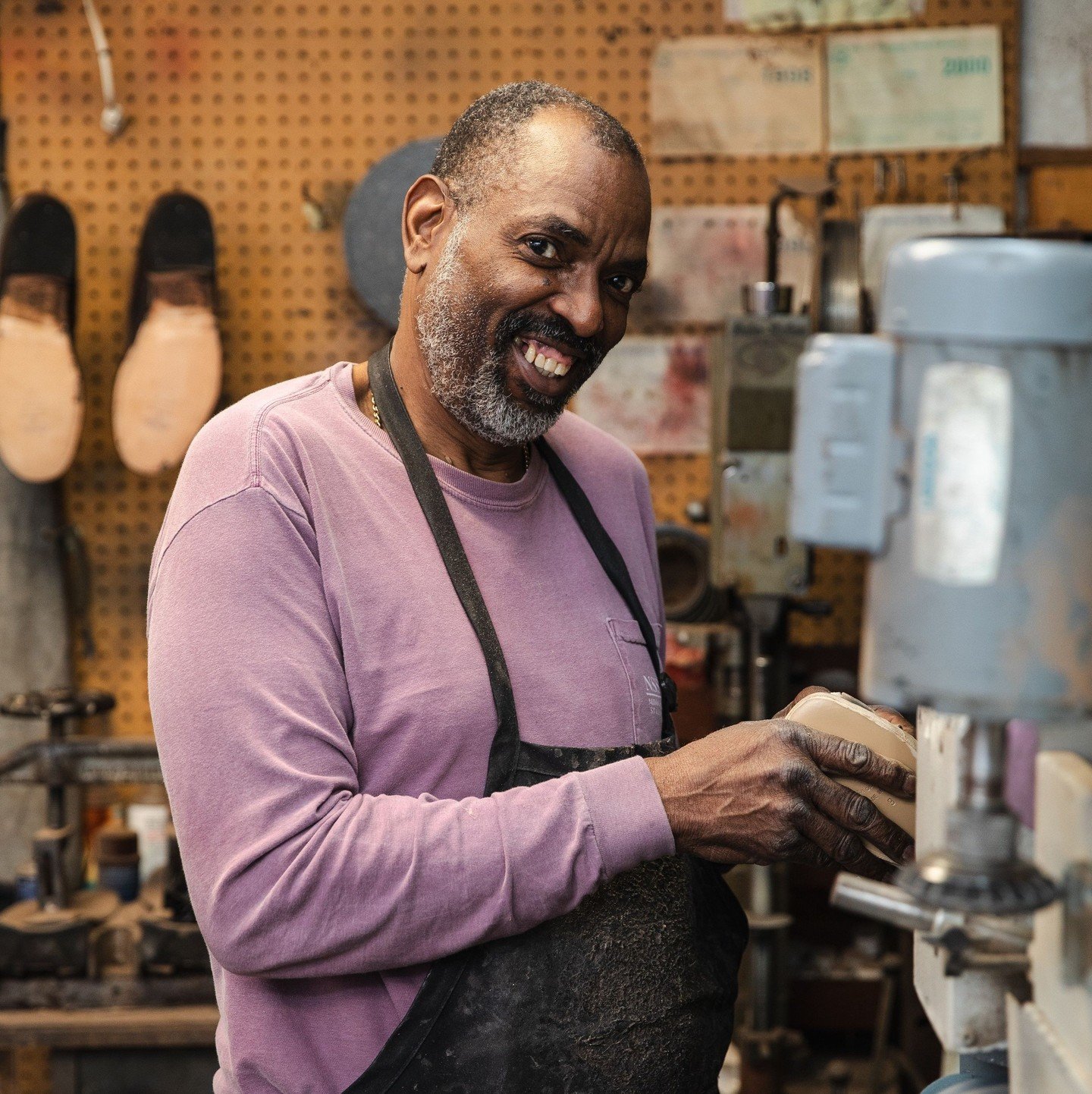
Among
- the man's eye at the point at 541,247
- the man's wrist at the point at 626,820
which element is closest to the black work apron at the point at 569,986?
the man's wrist at the point at 626,820

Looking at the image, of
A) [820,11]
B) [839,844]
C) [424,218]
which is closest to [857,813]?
[839,844]

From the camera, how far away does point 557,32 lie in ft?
9.29

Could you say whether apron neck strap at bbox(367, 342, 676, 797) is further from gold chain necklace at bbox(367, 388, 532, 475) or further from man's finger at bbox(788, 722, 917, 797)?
man's finger at bbox(788, 722, 917, 797)

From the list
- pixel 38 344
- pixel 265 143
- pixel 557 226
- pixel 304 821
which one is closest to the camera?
pixel 304 821

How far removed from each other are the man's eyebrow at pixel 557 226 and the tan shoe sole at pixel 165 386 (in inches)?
57.3

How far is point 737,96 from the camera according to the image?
2.83 metres

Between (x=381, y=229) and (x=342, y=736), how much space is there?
1796mm

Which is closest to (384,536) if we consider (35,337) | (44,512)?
(35,337)

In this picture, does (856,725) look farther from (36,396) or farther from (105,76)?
(105,76)

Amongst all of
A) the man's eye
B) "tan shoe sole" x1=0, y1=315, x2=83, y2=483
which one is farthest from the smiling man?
"tan shoe sole" x1=0, y1=315, x2=83, y2=483

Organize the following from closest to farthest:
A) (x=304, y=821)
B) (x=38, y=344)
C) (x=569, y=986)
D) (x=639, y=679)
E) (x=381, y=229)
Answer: (x=304, y=821) → (x=569, y=986) → (x=639, y=679) → (x=38, y=344) → (x=381, y=229)

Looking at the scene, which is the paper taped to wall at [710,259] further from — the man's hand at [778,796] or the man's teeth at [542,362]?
the man's hand at [778,796]

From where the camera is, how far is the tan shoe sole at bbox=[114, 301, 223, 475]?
2.63 metres

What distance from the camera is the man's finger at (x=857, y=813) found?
116 cm
